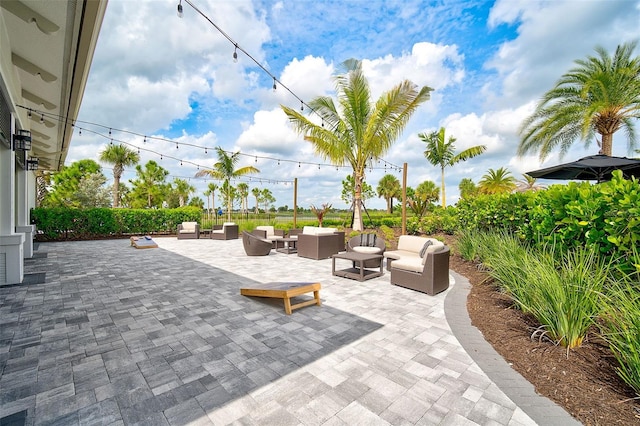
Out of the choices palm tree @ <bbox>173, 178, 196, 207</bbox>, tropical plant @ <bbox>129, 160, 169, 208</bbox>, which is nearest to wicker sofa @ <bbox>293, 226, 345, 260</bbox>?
tropical plant @ <bbox>129, 160, 169, 208</bbox>

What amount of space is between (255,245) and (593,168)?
798 centimetres

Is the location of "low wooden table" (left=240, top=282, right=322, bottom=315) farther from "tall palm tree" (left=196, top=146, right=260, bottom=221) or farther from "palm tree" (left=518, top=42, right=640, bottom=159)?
"tall palm tree" (left=196, top=146, right=260, bottom=221)

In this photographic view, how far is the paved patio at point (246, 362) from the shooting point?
1857 millimetres

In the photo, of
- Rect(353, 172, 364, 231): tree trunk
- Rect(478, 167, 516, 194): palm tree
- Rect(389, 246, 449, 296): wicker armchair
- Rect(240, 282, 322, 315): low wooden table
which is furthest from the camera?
Rect(478, 167, 516, 194): palm tree

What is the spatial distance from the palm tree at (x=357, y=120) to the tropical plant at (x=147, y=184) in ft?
76.6

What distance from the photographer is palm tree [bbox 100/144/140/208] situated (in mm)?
22438

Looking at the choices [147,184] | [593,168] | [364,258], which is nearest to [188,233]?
[364,258]

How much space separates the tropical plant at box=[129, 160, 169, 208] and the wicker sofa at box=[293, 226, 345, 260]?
2562 cm

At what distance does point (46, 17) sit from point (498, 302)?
25.7ft

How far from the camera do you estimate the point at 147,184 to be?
28.7 metres

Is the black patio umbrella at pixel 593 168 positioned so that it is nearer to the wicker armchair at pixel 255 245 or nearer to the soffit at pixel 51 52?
the wicker armchair at pixel 255 245

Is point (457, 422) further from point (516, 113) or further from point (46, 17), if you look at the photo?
point (516, 113)

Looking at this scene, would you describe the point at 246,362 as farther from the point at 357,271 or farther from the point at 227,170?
the point at 227,170

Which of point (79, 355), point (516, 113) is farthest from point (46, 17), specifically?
point (516, 113)
